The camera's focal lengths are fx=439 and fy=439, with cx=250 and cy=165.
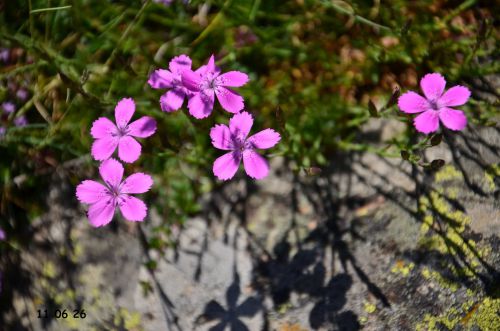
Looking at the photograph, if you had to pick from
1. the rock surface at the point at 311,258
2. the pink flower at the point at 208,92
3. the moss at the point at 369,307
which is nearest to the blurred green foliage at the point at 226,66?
the rock surface at the point at 311,258

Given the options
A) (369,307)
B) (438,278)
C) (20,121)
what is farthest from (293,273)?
(20,121)

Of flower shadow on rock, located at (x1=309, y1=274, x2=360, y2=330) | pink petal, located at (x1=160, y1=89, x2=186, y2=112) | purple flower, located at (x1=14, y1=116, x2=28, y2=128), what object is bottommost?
flower shadow on rock, located at (x1=309, y1=274, x2=360, y2=330)

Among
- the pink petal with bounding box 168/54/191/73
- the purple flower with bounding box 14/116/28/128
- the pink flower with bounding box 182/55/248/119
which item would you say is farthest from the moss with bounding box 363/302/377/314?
the purple flower with bounding box 14/116/28/128

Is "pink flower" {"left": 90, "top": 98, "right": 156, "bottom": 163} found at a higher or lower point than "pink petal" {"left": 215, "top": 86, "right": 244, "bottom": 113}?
higher

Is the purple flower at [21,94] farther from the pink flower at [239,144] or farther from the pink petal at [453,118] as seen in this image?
the pink petal at [453,118]

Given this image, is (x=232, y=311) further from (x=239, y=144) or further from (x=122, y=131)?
(x=122, y=131)

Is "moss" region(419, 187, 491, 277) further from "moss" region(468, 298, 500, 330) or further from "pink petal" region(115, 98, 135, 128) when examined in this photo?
"pink petal" region(115, 98, 135, 128)

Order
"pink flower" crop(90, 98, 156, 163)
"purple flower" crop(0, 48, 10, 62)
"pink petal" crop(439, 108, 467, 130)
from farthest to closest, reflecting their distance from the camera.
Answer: "purple flower" crop(0, 48, 10, 62), "pink flower" crop(90, 98, 156, 163), "pink petal" crop(439, 108, 467, 130)
